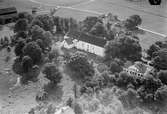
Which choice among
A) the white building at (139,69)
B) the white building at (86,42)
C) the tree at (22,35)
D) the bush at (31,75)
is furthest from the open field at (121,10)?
the bush at (31,75)

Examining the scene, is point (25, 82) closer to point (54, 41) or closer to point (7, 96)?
point (7, 96)

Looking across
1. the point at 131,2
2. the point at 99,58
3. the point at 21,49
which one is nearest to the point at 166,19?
the point at 131,2

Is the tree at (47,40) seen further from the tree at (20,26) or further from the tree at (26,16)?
the tree at (26,16)

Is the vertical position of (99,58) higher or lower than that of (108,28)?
lower

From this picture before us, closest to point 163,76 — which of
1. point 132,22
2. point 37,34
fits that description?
point 132,22

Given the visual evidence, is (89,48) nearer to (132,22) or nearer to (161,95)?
(132,22)

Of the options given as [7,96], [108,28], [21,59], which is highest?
[108,28]
